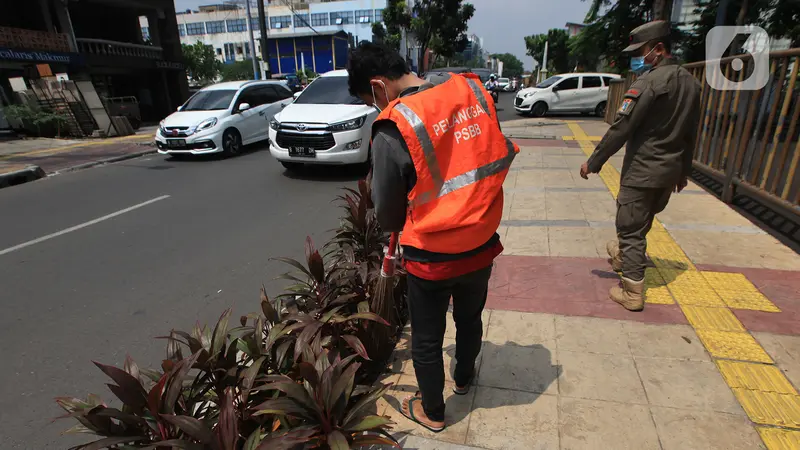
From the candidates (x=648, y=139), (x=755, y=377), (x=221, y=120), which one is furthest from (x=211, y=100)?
(x=755, y=377)

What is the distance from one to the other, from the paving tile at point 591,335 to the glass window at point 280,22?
74.5 m

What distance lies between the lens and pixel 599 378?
250cm

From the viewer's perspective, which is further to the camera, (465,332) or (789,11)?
(789,11)

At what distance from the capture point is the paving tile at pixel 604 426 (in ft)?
6.77

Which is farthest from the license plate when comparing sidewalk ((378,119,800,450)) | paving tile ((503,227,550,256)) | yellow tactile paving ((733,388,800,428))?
yellow tactile paving ((733,388,800,428))

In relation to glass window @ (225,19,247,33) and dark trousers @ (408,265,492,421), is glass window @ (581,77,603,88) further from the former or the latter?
glass window @ (225,19,247,33)

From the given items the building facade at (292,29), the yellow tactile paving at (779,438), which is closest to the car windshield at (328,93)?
the yellow tactile paving at (779,438)

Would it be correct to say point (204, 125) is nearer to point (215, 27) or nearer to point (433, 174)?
point (433, 174)

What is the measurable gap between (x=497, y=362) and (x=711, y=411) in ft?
3.45

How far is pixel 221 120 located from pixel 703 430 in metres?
10.2

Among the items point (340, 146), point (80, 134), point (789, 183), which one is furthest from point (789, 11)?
point (80, 134)

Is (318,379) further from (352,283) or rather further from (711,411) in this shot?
(711,411)

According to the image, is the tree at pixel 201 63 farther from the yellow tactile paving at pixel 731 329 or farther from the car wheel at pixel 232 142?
the yellow tactile paving at pixel 731 329

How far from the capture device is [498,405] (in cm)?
234
